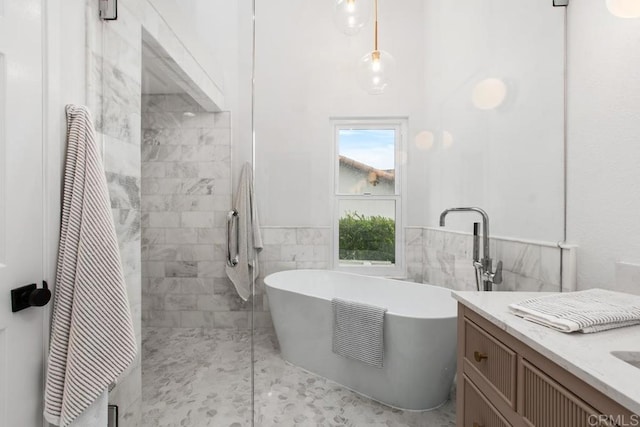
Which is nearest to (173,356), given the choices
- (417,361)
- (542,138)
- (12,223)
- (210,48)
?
(12,223)

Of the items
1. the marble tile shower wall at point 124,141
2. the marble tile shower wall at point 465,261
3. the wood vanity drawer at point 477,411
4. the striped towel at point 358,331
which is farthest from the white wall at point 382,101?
the wood vanity drawer at point 477,411

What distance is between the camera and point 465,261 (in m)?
1.94

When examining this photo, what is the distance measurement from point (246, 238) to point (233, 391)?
89cm

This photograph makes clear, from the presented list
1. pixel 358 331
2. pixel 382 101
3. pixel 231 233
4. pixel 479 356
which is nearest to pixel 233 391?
pixel 358 331

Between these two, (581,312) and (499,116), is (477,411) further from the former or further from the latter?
(499,116)

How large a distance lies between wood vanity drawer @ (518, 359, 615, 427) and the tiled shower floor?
107 cm

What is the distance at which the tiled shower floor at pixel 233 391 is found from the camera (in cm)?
159

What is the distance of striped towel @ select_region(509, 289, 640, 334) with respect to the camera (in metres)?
0.83

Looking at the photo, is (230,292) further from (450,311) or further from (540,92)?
(540,92)

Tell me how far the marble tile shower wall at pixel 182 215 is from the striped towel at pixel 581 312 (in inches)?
55.2

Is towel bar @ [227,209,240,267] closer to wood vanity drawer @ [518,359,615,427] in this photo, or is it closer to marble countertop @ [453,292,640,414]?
marble countertop @ [453,292,640,414]

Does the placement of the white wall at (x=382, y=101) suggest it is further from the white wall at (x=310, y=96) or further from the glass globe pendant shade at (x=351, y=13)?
the glass globe pendant shade at (x=351, y=13)

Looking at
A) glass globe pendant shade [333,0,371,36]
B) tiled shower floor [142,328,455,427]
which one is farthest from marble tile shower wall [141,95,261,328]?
glass globe pendant shade [333,0,371,36]

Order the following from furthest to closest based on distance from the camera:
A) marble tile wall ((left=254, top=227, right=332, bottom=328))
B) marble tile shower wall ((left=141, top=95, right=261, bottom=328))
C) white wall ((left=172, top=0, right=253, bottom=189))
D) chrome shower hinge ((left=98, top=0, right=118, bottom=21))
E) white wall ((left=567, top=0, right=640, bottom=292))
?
1. marble tile wall ((left=254, top=227, right=332, bottom=328))
2. white wall ((left=172, top=0, right=253, bottom=189))
3. marble tile shower wall ((left=141, top=95, right=261, bottom=328))
4. chrome shower hinge ((left=98, top=0, right=118, bottom=21))
5. white wall ((left=567, top=0, right=640, bottom=292))
